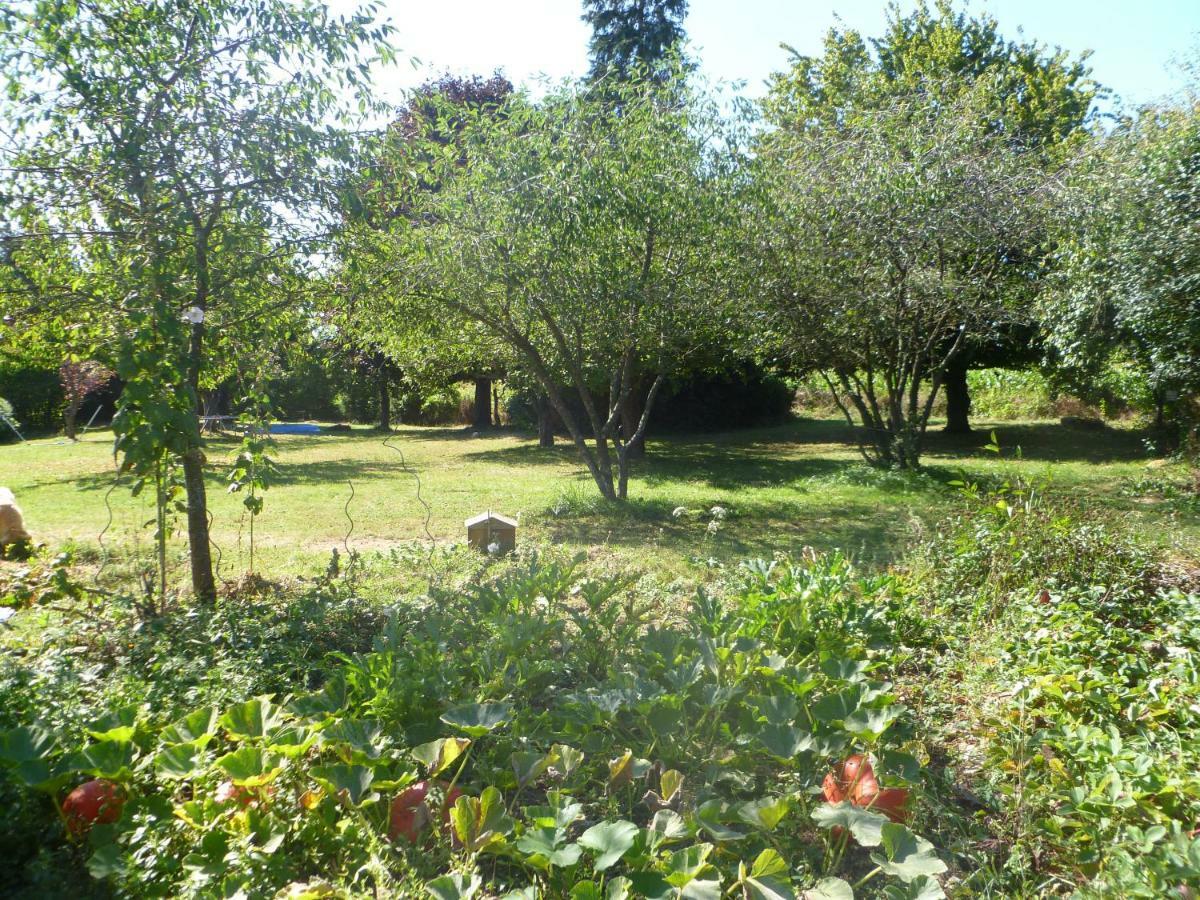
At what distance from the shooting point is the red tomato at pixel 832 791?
2.15 m

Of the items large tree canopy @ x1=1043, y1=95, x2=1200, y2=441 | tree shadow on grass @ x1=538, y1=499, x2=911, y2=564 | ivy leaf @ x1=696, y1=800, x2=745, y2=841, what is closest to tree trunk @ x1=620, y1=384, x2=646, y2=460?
tree shadow on grass @ x1=538, y1=499, x2=911, y2=564

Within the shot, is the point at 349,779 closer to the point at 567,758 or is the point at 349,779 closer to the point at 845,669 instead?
the point at 567,758

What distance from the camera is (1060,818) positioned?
2172mm

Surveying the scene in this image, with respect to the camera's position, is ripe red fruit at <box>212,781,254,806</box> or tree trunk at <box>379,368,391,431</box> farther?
tree trunk at <box>379,368,391,431</box>

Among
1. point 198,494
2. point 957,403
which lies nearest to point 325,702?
point 198,494

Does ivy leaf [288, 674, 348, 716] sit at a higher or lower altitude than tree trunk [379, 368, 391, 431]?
lower

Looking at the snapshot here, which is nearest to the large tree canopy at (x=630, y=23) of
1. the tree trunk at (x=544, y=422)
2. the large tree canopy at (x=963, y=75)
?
the large tree canopy at (x=963, y=75)

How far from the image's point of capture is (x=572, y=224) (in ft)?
23.3

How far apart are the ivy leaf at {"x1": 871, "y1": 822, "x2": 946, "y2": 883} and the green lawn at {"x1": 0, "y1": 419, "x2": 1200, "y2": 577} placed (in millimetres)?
3204

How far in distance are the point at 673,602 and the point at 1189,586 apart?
2.70 metres

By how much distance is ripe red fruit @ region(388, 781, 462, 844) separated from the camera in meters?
2.08

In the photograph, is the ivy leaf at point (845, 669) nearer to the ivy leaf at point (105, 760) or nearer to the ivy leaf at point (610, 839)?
the ivy leaf at point (610, 839)

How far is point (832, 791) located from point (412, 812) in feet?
3.54

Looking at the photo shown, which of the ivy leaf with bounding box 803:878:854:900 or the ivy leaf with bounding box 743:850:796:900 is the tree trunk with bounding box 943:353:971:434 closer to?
the ivy leaf with bounding box 803:878:854:900
